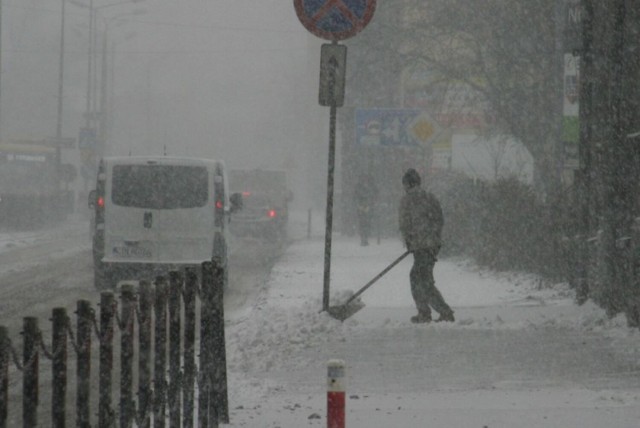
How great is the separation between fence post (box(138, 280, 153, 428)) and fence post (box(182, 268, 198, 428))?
674mm

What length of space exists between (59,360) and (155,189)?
13.3m

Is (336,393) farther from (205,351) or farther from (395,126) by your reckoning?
(395,126)

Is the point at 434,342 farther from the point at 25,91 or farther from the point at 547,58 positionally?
the point at 25,91

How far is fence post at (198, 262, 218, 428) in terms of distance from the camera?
23.8 ft

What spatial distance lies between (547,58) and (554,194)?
20.9ft

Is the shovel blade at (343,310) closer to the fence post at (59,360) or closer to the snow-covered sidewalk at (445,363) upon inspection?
the snow-covered sidewalk at (445,363)

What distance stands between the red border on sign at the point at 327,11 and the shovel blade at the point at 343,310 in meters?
2.86

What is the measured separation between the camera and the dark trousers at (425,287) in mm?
13297

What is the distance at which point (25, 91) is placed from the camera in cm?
9819

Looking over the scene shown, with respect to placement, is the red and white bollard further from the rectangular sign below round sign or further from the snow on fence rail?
the rectangular sign below round sign

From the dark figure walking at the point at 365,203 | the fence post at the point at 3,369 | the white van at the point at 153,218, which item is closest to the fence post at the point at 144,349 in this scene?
the fence post at the point at 3,369

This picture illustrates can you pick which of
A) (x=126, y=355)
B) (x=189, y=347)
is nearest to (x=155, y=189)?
(x=189, y=347)

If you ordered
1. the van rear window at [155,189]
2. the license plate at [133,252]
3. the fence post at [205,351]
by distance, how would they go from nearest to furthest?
the fence post at [205,351], the license plate at [133,252], the van rear window at [155,189]

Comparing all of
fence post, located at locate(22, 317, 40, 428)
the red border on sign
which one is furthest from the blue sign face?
fence post, located at locate(22, 317, 40, 428)
